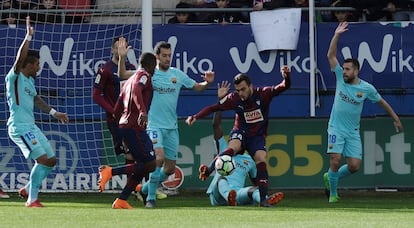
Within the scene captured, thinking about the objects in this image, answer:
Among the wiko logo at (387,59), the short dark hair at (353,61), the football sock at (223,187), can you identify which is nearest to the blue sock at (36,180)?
the football sock at (223,187)

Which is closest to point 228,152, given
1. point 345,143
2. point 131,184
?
point 131,184

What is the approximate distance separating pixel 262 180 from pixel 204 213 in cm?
191

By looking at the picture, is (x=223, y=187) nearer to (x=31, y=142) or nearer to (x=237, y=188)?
(x=237, y=188)

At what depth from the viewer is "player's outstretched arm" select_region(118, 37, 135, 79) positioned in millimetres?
14872

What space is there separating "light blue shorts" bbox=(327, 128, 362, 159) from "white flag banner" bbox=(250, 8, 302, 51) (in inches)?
79.6

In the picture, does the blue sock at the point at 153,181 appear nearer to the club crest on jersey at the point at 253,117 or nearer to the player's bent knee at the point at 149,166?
the player's bent knee at the point at 149,166

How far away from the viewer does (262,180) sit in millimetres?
14875

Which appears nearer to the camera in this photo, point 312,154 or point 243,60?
point 312,154

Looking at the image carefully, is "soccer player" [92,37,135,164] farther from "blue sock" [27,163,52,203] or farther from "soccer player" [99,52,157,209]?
"soccer player" [99,52,157,209]

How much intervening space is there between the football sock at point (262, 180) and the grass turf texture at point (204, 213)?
273mm

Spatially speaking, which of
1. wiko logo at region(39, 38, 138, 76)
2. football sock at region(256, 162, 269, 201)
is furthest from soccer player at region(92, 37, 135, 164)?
football sock at region(256, 162, 269, 201)

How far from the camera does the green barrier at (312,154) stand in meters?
17.7

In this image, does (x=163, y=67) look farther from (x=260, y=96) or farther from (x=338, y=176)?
(x=338, y=176)

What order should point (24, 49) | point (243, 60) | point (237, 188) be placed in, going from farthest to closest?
point (243, 60), point (237, 188), point (24, 49)
